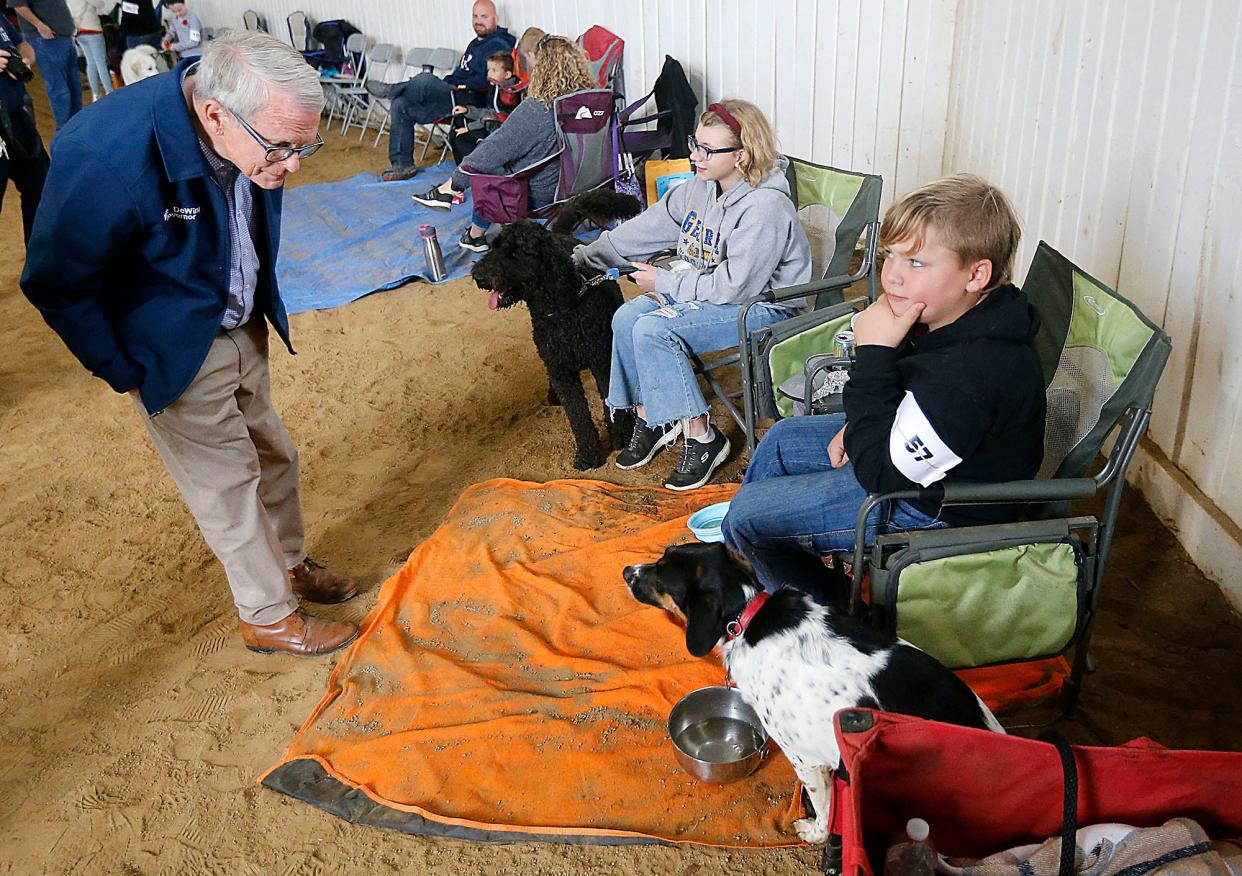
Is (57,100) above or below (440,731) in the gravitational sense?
above

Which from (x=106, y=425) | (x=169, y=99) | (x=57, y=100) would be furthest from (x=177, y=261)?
(x=57, y=100)

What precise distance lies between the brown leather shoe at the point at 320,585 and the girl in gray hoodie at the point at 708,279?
117 cm

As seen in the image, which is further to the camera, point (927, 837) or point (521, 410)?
point (521, 410)

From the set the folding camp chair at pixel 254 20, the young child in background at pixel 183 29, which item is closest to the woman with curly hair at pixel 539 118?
the young child in background at pixel 183 29

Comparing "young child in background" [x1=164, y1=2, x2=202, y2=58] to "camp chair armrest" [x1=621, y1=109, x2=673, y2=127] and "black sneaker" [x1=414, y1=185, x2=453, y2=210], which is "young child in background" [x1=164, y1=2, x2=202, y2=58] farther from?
"camp chair armrest" [x1=621, y1=109, x2=673, y2=127]

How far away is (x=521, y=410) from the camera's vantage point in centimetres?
402

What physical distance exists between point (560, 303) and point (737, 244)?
0.70 meters

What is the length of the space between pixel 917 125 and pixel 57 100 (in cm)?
677

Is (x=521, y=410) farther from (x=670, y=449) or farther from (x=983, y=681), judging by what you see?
(x=983, y=681)

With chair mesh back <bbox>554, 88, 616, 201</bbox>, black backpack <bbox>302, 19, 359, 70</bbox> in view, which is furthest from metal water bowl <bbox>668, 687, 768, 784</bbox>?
black backpack <bbox>302, 19, 359, 70</bbox>

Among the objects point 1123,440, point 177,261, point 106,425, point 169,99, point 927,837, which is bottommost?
point 106,425

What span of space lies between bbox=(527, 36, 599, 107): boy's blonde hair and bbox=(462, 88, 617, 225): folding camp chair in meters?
0.08

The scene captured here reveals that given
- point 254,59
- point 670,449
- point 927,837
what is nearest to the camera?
point 927,837

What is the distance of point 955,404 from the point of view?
171 centimetres
